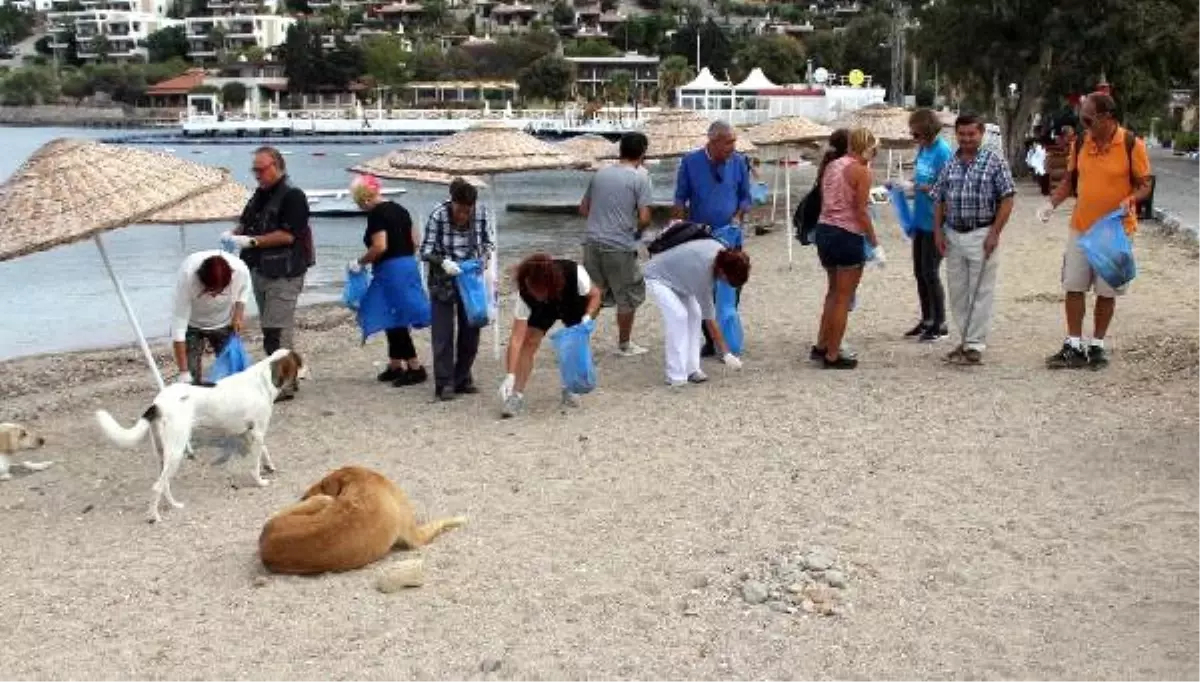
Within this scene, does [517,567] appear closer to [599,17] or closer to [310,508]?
[310,508]

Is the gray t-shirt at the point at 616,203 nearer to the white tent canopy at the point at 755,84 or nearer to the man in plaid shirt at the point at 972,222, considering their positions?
the man in plaid shirt at the point at 972,222

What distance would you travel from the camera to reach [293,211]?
8180mm

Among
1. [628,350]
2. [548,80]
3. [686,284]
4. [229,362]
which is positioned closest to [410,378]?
[628,350]

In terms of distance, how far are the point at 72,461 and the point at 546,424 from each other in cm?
288

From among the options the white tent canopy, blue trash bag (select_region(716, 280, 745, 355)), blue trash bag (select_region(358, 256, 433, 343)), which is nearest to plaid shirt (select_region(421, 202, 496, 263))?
blue trash bag (select_region(358, 256, 433, 343))

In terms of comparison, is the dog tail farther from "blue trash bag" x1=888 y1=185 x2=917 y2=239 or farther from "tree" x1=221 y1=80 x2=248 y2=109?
"tree" x1=221 y1=80 x2=248 y2=109

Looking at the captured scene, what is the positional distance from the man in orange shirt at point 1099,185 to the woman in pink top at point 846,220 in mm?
1238

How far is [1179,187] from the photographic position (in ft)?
77.7

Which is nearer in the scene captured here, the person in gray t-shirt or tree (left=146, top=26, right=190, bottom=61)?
the person in gray t-shirt

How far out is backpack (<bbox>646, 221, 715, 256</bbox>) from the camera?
8.28 metres

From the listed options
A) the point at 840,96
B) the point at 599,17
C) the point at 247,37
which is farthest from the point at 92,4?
the point at 840,96

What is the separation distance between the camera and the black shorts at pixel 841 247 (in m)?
8.31

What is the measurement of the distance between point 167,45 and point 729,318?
16022cm

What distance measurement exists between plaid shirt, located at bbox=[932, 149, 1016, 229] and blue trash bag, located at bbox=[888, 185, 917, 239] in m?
1.04
